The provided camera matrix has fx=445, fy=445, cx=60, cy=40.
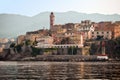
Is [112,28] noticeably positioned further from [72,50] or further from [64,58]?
[64,58]

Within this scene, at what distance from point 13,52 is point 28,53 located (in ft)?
20.3

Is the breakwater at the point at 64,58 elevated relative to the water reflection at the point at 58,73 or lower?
lower

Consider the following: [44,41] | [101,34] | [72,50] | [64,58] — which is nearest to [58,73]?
[64,58]

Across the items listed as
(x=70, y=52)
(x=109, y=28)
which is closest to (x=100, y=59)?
(x=70, y=52)

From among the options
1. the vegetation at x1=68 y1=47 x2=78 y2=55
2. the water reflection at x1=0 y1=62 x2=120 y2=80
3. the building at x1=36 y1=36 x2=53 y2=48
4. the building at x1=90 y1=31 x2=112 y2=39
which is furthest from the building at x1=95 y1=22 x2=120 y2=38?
the water reflection at x1=0 y1=62 x2=120 y2=80

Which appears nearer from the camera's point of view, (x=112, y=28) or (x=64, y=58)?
(x=64, y=58)

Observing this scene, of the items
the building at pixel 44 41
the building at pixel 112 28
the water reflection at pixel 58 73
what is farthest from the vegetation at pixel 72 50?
the water reflection at pixel 58 73

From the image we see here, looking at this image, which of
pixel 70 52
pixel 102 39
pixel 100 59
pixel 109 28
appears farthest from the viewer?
pixel 109 28

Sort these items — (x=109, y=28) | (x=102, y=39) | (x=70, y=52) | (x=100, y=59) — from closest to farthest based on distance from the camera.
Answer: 1. (x=100, y=59)
2. (x=70, y=52)
3. (x=102, y=39)
4. (x=109, y=28)

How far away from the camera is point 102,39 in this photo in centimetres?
12025

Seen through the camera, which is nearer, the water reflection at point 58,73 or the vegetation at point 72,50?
the water reflection at point 58,73

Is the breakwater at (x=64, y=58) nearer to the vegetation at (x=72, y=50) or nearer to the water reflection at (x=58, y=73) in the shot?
the vegetation at (x=72, y=50)

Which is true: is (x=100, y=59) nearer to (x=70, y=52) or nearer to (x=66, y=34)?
(x=70, y=52)

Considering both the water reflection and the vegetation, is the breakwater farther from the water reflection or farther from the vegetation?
the water reflection
